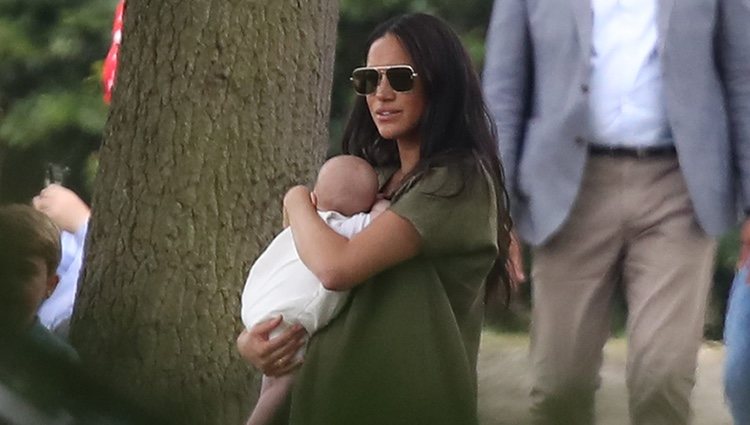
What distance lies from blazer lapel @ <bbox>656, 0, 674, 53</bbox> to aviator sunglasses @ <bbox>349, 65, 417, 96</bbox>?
2.35 ft

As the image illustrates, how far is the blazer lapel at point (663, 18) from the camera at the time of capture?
298cm

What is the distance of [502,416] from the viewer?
750 mm

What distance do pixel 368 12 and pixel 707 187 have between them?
9.34 ft

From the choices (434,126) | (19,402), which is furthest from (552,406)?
(434,126)

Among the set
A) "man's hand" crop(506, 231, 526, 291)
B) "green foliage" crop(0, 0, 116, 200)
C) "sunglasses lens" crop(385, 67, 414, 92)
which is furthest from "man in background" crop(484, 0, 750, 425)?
"green foliage" crop(0, 0, 116, 200)

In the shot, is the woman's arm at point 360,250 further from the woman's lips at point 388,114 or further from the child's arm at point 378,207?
the woman's lips at point 388,114

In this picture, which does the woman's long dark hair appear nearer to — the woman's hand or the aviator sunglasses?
the aviator sunglasses

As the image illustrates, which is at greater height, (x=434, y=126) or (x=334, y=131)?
(x=434, y=126)

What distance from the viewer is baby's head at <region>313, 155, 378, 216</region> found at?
2.40 meters

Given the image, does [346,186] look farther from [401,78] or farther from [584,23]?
[584,23]

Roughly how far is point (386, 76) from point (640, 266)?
86cm

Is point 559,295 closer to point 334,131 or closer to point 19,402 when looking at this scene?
point 19,402

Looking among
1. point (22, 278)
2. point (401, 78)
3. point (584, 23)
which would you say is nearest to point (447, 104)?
point (401, 78)

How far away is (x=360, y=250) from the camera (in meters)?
2.27
